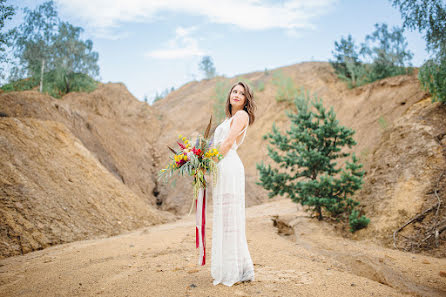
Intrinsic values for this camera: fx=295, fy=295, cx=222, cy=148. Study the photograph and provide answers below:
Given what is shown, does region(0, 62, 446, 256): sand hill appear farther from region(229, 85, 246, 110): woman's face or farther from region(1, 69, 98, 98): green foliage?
region(229, 85, 246, 110): woman's face

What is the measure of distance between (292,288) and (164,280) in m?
1.44

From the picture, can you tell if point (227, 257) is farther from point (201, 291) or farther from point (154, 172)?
point (154, 172)

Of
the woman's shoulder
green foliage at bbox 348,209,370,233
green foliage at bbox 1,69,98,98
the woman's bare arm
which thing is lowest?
green foliage at bbox 348,209,370,233

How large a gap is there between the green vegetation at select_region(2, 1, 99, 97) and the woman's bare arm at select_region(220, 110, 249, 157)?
1622 cm

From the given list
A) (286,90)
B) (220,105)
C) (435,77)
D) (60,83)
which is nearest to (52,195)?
(435,77)

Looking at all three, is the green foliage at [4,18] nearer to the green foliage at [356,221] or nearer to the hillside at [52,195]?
the hillside at [52,195]

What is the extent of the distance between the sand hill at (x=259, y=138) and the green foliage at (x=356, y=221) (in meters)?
0.14

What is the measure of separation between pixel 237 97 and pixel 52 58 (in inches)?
748

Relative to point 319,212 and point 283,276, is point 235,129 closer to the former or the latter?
point 283,276

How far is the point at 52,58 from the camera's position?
726 inches

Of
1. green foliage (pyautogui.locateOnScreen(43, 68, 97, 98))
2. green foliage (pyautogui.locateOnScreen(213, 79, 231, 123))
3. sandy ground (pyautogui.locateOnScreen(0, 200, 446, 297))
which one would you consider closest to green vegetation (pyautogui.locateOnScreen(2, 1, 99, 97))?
green foliage (pyautogui.locateOnScreen(43, 68, 97, 98))

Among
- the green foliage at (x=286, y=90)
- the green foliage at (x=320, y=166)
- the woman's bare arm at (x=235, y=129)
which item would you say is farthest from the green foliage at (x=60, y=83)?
the woman's bare arm at (x=235, y=129)

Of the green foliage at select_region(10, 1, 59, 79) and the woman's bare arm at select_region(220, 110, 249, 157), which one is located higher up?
the green foliage at select_region(10, 1, 59, 79)

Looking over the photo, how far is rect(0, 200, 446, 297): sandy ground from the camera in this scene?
3.17 m
